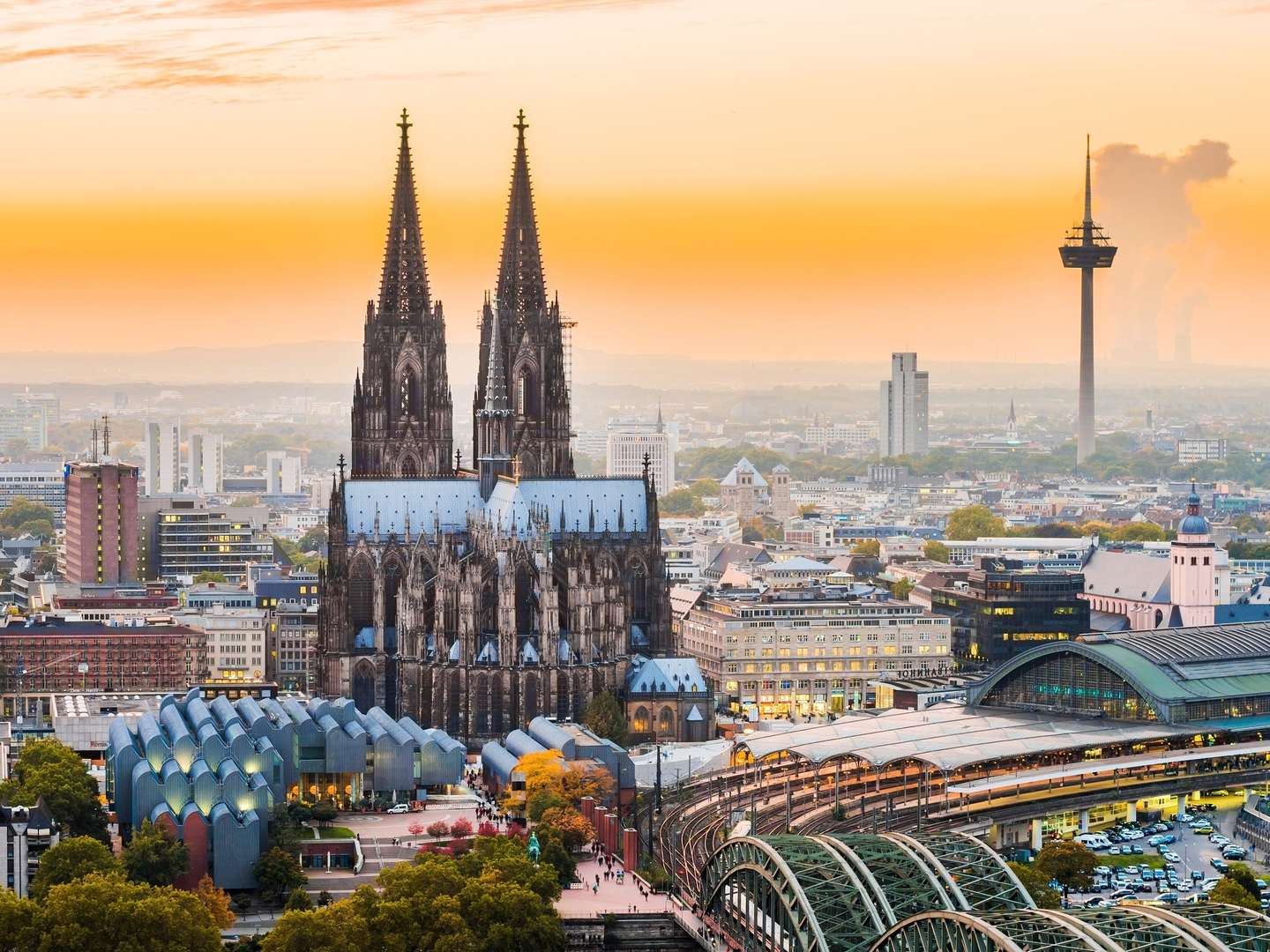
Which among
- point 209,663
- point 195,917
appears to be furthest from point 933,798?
point 209,663

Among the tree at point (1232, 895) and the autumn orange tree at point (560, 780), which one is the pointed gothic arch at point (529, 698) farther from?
the tree at point (1232, 895)

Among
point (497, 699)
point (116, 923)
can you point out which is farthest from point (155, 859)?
point (497, 699)

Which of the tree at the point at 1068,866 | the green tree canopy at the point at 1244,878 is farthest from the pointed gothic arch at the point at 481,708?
the green tree canopy at the point at 1244,878

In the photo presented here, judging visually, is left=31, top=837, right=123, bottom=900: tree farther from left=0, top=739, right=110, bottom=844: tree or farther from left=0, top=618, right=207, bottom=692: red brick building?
left=0, top=618, right=207, bottom=692: red brick building

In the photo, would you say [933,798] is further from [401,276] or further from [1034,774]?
[401,276]

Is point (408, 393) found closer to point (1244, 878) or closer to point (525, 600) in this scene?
point (525, 600)
